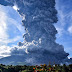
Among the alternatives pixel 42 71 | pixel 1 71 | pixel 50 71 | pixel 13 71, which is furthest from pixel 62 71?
pixel 1 71

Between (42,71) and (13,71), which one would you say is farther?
(13,71)

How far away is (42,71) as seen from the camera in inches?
758

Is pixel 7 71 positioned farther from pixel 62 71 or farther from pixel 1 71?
pixel 62 71

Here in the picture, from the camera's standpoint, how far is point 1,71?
29.2 metres

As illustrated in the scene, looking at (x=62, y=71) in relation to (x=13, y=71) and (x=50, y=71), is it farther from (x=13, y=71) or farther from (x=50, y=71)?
(x=13, y=71)

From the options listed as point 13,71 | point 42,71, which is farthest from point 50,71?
point 13,71

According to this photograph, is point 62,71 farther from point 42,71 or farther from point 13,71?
point 13,71

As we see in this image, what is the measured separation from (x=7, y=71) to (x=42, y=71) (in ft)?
45.3

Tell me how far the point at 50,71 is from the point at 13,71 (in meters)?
14.7

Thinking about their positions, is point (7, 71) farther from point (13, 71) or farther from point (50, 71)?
point (50, 71)

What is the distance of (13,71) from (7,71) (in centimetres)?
174

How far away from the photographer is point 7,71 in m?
29.0

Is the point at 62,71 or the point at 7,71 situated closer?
the point at 62,71

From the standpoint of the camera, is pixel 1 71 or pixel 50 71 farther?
pixel 1 71
